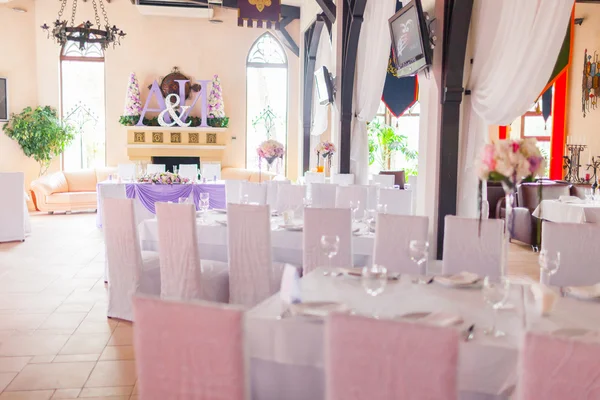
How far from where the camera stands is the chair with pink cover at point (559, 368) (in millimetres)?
1416

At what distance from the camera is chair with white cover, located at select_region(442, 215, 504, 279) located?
3445 millimetres

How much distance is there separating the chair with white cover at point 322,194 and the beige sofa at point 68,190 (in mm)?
6058

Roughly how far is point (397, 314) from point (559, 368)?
36.1 inches

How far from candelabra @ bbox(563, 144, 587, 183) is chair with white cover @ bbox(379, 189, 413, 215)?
5233 mm

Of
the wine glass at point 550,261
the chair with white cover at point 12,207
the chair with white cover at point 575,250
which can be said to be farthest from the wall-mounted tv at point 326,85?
the wine glass at point 550,261

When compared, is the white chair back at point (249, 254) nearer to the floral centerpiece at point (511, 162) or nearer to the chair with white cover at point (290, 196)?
the floral centerpiece at point (511, 162)

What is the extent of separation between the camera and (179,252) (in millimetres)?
3979

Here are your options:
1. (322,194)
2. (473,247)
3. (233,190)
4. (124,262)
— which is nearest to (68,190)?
(233,190)

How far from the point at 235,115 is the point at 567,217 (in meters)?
7.63

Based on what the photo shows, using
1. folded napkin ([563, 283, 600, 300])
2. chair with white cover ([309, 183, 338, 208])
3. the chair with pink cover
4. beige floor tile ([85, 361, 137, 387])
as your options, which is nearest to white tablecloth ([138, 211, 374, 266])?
beige floor tile ([85, 361, 137, 387])

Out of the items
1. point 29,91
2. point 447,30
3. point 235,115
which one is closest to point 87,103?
point 29,91

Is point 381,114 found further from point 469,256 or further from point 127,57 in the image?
point 469,256

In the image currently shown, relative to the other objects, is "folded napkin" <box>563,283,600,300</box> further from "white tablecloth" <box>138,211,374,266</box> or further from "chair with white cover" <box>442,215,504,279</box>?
"white tablecloth" <box>138,211,374,266</box>

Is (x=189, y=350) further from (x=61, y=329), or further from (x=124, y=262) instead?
(x=61, y=329)
